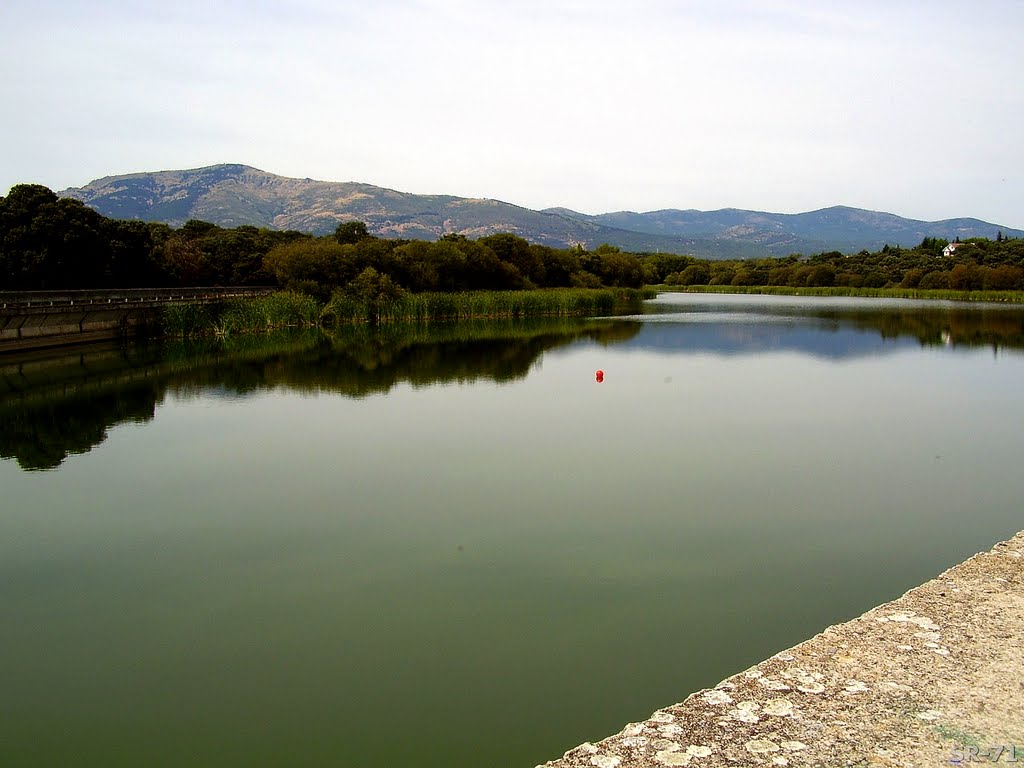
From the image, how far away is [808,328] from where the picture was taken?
41062 millimetres

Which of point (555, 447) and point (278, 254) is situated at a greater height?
point (278, 254)

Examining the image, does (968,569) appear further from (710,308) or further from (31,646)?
(710,308)

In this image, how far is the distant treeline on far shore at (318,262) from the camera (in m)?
36.6

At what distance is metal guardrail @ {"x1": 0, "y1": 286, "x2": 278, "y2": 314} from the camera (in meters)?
29.0

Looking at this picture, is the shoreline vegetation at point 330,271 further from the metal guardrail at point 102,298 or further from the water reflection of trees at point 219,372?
the water reflection of trees at point 219,372

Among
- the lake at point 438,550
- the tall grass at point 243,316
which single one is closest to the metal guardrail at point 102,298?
the tall grass at point 243,316

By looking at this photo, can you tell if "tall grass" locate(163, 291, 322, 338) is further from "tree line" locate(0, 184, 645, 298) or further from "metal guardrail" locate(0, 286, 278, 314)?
"tree line" locate(0, 184, 645, 298)

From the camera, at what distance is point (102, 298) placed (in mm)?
34156

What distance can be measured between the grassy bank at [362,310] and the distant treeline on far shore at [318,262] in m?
1.51

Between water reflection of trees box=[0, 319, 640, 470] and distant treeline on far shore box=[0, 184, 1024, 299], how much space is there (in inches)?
358

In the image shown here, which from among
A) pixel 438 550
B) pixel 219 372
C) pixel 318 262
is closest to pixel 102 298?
pixel 318 262

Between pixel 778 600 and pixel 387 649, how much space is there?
3.44m

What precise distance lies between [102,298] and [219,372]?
13.5 meters

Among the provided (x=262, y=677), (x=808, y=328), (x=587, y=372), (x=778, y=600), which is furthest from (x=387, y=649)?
(x=808, y=328)
